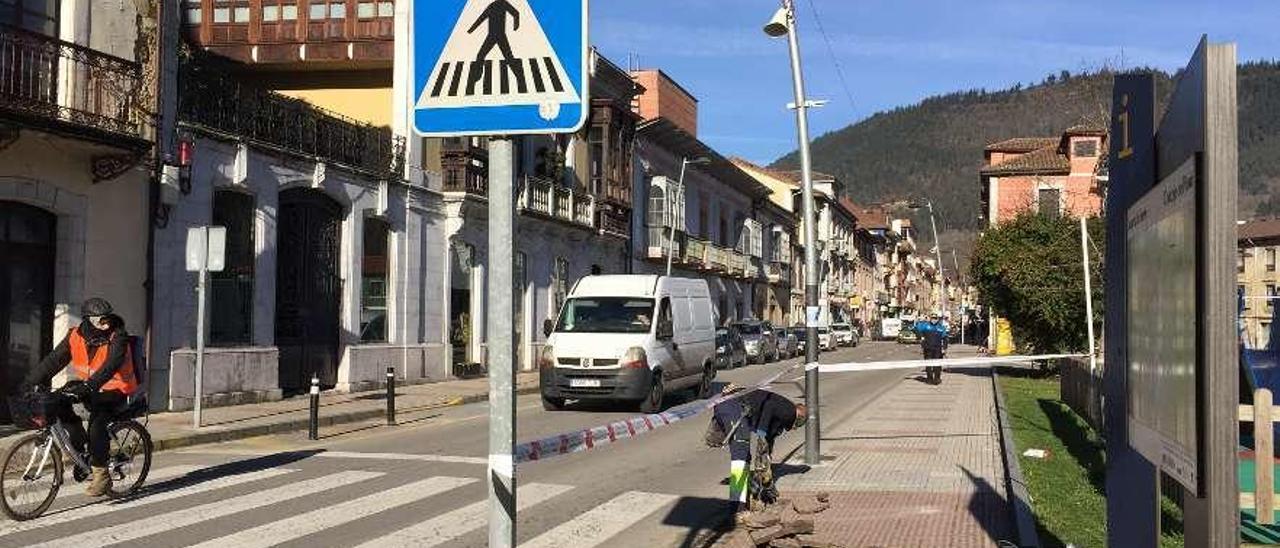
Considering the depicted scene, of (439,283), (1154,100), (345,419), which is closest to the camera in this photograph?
(1154,100)

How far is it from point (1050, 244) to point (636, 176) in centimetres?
1653

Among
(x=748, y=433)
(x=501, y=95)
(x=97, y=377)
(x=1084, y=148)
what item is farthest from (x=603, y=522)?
(x=1084, y=148)

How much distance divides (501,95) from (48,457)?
7.14 meters

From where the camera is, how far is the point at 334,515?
8859 millimetres

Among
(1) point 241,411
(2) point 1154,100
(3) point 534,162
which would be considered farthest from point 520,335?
(2) point 1154,100

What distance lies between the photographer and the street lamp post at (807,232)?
12.2 m

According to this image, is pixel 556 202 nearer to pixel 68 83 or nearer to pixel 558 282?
pixel 558 282

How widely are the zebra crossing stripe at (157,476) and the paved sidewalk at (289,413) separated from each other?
1.91 metres

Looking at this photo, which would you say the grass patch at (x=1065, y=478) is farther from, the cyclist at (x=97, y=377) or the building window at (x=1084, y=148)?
the building window at (x=1084, y=148)

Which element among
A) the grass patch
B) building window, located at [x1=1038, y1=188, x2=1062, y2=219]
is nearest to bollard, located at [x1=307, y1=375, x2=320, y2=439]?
the grass patch

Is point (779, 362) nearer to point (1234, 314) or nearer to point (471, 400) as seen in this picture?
point (471, 400)

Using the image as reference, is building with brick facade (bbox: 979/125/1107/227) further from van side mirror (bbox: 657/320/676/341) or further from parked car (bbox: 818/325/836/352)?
van side mirror (bbox: 657/320/676/341)

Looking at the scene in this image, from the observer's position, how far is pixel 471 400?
2183cm

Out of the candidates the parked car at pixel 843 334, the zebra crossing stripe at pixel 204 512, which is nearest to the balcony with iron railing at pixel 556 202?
the zebra crossing stripe at pixel 204 512
